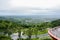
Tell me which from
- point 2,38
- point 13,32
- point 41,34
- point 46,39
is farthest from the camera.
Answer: point 41,34

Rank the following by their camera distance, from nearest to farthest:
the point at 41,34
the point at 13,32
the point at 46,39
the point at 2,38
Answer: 1. the point at 2,38
2. the point at 46,39
3. the point at 13,32
4. the point at 41,34

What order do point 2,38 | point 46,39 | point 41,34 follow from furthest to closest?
point 41,34
point 46,39
point 2,38

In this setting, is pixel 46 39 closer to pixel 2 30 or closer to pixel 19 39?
pixel 19 39

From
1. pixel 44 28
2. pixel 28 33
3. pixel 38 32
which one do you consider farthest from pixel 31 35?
pixel 44 28

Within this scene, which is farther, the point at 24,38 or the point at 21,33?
the point at 21,33

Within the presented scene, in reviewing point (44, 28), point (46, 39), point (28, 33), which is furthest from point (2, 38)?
point (44, 28)

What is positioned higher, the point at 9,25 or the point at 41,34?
the point at 9,25

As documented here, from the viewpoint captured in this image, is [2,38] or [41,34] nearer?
[2,38]

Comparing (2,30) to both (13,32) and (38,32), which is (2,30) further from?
(38,32)

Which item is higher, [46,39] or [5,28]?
[5,28]
